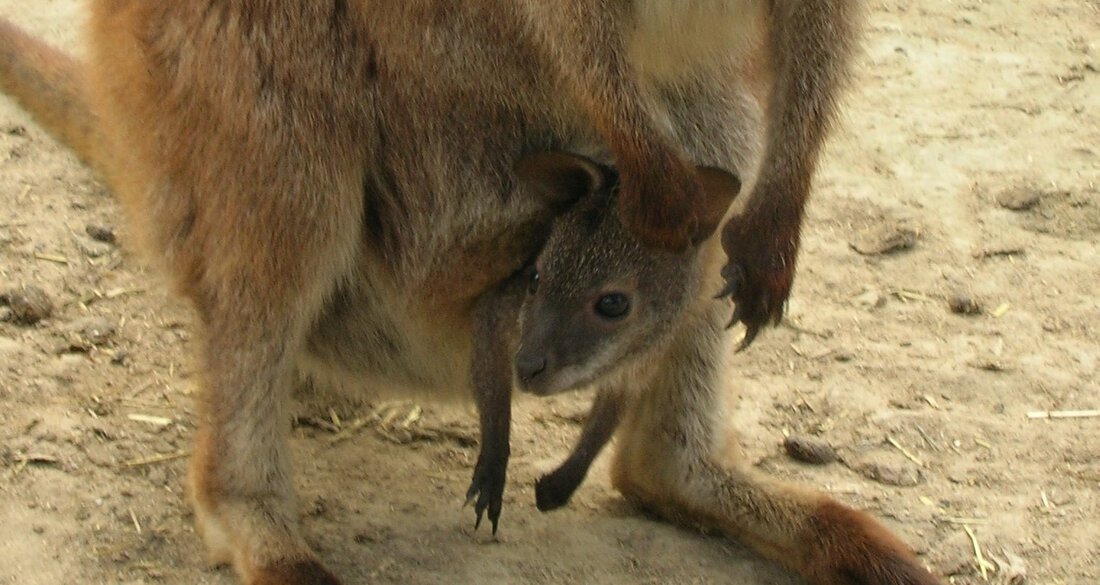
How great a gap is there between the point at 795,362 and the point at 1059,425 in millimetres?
919

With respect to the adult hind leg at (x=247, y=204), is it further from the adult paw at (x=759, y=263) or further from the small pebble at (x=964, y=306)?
the small pebble at (x=964, y=306)

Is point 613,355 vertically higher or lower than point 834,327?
higher

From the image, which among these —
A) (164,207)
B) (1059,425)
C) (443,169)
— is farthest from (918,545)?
(164,207)

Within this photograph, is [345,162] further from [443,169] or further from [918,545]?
[918,545]

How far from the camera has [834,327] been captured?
5.85m

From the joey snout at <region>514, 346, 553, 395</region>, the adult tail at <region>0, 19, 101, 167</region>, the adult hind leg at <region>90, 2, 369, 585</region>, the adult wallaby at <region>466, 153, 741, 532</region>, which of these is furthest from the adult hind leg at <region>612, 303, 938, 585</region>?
the adult tail at <region>0, 19, 101, 167</region>

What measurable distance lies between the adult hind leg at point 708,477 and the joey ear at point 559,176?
0.58 m

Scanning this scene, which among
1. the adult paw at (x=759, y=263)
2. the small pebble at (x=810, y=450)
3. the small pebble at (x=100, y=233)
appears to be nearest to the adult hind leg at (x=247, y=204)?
the adult paw at (x=759, y=263)

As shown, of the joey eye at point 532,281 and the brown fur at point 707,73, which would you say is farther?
the joey eye at point 532,281

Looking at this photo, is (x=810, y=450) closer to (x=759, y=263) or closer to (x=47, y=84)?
(x=759, y=263)

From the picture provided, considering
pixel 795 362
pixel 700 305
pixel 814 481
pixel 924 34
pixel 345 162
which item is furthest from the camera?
pixel 924 34

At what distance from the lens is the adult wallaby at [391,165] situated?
4215mm

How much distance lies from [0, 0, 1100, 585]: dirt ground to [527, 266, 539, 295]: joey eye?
74 centimetres

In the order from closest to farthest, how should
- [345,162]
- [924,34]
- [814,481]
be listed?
[345,162] < [814,481] < [924,34]
